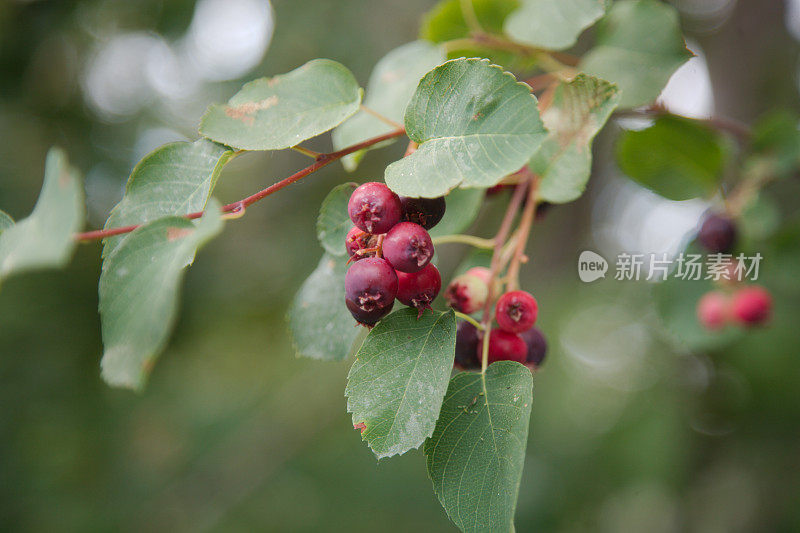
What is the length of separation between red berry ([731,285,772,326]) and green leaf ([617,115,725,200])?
1.14 feet

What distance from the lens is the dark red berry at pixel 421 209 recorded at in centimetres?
64

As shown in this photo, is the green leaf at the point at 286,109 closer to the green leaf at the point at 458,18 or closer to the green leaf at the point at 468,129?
the green leaf at the point at 468,129

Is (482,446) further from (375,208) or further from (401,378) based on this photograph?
(375,208)

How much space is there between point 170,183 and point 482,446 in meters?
0.51

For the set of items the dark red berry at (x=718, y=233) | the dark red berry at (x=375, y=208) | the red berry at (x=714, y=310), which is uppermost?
the dark red berry at (x=375, y=208)

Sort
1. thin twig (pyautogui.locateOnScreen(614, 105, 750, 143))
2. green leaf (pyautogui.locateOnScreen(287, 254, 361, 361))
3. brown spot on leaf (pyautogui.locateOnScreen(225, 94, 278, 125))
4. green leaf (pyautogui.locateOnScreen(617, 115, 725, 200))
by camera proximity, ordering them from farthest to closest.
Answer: green leaf (pyautogui.locateOnScreen(617, 115, 725, 200))
thin twig (pyautogui.locateOnScreen(614, 105, 750, 143))
green leaf (pyautogui.locateOnScreen(287, 254, 361, 361))
brown spot on leaf (pyautogui.locateOnScreen(225, 94, 278, 125))

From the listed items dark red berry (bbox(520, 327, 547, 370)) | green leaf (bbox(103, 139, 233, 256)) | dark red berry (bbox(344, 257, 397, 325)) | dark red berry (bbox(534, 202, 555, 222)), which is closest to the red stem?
green leaf (bbox(103, 139, 233, 256))

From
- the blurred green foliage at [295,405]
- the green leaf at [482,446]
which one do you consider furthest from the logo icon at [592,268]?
the blurred green foliage at [295,405]

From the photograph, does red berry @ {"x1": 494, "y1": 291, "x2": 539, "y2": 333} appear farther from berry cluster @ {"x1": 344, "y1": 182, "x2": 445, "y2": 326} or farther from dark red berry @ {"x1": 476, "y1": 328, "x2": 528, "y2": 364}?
berry cluster @ {"x1": 344, "y1": 182, "x2": 445, "y2": 326}

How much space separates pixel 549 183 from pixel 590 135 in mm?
111

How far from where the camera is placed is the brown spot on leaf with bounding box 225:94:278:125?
0.69 metres

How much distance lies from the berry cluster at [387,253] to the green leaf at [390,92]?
10.6 inches

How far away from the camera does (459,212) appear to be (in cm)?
98

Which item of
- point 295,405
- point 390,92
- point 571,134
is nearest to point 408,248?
point 571,134
